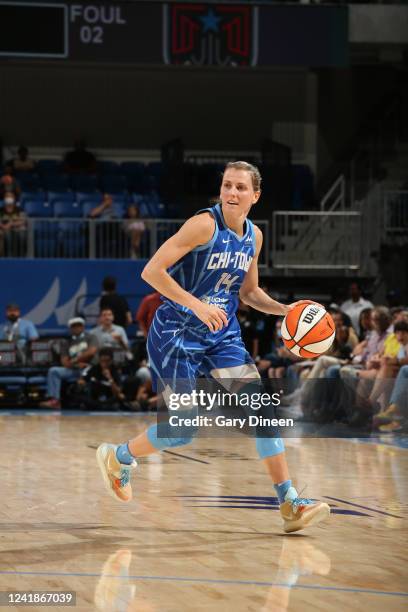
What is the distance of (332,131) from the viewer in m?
24.8

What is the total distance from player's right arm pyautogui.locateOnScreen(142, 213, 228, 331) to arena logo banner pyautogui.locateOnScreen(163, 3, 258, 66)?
1323cm

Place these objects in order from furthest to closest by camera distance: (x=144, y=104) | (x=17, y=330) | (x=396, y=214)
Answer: (x=144, y=104) < (x=396, y=214) < (x=17, y=330)

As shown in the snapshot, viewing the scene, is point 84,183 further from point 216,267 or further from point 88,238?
point 216,267

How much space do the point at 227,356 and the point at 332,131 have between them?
19.3 m

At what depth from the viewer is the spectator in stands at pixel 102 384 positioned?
49.4ft

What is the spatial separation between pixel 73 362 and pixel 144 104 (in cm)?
1046

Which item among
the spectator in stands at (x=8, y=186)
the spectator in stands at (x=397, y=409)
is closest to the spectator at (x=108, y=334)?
the spectator in stands at (x=8, y=186)

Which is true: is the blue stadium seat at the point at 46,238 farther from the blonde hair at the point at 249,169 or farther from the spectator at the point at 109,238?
the blonde hair at the point at 249,169

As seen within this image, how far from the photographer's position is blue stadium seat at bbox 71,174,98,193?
21688 mm

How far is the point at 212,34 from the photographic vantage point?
18.7m

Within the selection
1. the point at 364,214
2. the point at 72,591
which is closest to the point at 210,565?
the point at 72,591

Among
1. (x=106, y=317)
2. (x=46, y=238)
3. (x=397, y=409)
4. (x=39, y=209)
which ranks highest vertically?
(x=39, y=209)

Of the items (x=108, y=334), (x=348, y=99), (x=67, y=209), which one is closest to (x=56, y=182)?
(x=67, y=209)

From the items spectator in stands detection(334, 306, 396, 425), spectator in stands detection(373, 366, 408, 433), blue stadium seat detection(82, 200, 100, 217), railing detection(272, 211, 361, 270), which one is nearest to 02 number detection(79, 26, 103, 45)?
blue stadium seat detection(82, 200, 100, 217)
